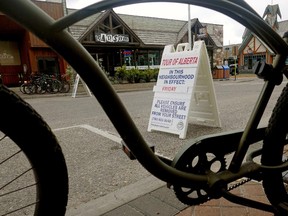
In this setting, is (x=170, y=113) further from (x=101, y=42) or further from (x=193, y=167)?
(x=101, y=42)

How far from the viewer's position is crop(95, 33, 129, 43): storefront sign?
21.6 metres

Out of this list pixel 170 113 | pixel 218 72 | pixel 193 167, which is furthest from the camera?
pixel 218 72

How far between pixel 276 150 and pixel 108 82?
3.76 ft

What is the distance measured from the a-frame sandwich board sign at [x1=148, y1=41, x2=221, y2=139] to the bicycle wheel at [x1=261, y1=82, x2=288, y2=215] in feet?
7.55

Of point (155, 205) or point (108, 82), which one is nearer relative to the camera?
point (108, 82)

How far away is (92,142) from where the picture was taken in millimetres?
4066

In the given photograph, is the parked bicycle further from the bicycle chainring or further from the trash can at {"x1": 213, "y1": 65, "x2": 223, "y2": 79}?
the trash can at {"x1": 213, "y1": 65, "x2": 223, "y2": 79}

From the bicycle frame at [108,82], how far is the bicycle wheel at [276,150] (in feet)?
0.24

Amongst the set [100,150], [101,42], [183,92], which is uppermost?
[101,42]

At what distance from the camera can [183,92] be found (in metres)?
4.19

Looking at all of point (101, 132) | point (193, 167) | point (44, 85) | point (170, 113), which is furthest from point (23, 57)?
point (193, 167)

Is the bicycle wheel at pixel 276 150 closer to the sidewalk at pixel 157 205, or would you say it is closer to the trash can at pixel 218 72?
the sidewalk at pixel 157 205

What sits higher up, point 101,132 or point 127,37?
point 127,37

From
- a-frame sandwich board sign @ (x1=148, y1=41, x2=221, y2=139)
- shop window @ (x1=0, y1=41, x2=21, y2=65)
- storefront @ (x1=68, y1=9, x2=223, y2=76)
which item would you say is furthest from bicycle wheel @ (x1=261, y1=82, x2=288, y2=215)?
shop window @ (x1=0, y1=41, x2=21, y2=65)
